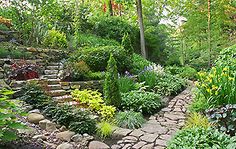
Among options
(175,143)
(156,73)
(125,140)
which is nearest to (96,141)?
(125,140)

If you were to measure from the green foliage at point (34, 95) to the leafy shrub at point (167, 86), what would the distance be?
10.7 ft

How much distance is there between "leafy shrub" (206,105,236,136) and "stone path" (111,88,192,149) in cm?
79

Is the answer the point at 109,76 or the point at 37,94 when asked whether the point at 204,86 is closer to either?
A: the point at 109,76

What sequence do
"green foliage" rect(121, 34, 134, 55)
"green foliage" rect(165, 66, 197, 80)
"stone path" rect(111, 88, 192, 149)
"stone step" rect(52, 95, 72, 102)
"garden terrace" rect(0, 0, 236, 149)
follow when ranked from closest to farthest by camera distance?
"garden terrace" rect(0, 0, 236, 149) → "stone path" rect(111, 88, 192, 149) → "stone step" rect(52, 95, 72, 102) → "green foliage" rect(121, 34, 134, 55) → "green foliage" rect(165, 66, 197, 80)

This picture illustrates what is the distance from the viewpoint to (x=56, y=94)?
5461mm

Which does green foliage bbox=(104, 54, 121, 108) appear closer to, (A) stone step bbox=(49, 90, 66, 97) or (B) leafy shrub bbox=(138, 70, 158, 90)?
(A) stone step bbox=(49, 90, 66, 97)

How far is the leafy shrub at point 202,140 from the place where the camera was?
2998 mm

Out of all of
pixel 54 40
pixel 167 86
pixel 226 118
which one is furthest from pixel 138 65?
pixel 226 118

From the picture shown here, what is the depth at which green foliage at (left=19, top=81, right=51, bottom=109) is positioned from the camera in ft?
15.2

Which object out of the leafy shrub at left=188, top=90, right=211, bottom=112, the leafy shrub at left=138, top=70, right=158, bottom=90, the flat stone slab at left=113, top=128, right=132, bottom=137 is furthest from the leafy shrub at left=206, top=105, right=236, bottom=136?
the leafy shrub at left=138, top=70, right=158, bottom=90

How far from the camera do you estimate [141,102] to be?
5461mm

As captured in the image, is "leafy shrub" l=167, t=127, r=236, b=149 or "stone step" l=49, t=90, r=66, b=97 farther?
"stone step" l=49, t=90, r=66, b=97

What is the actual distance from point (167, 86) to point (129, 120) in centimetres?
295

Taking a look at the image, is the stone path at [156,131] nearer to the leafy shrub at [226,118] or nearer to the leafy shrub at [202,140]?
the leafy shrub at [202,140]
